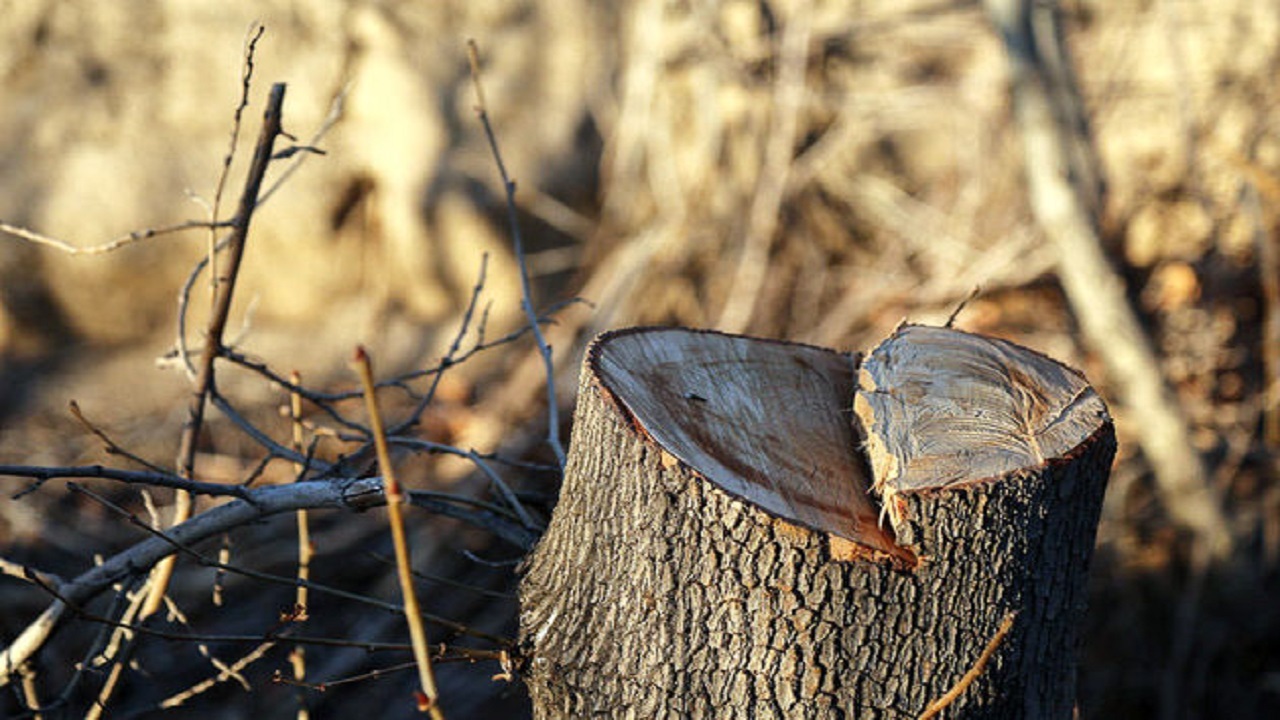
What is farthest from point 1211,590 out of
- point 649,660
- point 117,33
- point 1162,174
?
point 117,33

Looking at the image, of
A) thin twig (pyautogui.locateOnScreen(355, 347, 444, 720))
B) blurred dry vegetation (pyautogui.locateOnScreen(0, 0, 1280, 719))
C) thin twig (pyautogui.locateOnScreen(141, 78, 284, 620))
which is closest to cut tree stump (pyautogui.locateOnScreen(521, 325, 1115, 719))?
thin twig (pyautogui.locateOnScreen(355, 347, 444, 720))

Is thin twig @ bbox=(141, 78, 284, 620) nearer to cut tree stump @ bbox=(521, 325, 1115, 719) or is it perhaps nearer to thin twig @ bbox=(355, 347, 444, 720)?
cut tree stump @ bbox=(521, 325, 1115, 719)

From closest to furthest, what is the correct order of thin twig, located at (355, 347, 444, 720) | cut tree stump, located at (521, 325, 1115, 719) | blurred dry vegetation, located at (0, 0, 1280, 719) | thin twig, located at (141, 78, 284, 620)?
1. thin twig, located at (355, 347, 444, 720)
2. cut tree stump, located at (521, 325, 1115, 719)
3. thin twig, located at (141, 78, 284, 620)
4. blurred dry vegetation, located at (0, 0, 1280, 719)

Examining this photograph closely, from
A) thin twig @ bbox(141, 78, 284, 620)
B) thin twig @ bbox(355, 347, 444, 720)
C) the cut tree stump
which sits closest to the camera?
thin twig @ bbox(355, 347, 444, 720)

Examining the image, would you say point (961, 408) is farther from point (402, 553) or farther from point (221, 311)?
point (221, 311)

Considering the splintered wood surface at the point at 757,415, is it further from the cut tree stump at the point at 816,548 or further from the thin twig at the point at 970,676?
the thin twig at the point at 970,676

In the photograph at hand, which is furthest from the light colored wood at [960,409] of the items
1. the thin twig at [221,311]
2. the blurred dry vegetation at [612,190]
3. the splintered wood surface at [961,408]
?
the blurred dry vegetation at [612,190]

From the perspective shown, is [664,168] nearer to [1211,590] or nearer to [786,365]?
[1211,590]

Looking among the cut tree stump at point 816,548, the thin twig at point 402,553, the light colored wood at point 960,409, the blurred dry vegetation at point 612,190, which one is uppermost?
the blurred dry vegetation at point 612,190
